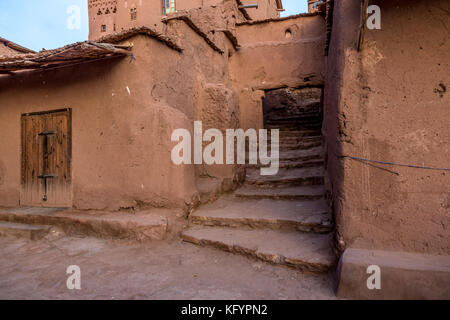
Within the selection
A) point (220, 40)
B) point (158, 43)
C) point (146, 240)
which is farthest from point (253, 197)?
point (220, 40)

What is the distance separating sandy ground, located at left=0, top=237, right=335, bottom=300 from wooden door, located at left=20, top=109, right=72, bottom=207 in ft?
4.31

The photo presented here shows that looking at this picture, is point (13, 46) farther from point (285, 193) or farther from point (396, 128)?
point (396, 128)

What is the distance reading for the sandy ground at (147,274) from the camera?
2.64m

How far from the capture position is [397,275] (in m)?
2.36

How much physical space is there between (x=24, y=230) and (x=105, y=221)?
1407 millimetres

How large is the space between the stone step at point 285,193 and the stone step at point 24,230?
10.3 feet

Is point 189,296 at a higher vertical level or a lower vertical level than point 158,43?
lower

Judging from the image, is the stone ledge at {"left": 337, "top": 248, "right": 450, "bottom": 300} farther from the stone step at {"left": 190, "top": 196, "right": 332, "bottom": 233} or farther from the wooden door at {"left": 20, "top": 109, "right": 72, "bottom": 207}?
the wooden door at {"left": 20, "top": 109, "right": 72, "bottom": 207}

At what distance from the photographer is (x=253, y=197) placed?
17.4ft

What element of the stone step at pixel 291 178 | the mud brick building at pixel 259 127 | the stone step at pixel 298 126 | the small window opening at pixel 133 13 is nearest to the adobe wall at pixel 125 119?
the mud brick building at pixel 259 127

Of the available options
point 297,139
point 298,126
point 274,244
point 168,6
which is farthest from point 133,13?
point 274,244
